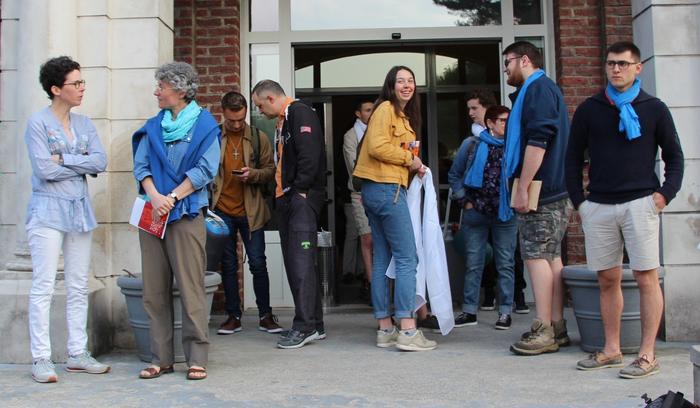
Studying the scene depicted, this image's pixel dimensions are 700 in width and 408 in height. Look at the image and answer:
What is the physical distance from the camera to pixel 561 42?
753 centimetres

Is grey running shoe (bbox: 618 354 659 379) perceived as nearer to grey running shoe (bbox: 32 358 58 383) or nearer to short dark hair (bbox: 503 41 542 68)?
short dark hair (bbox: 503 41 542 68)

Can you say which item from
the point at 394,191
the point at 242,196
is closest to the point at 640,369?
the point at 394,191

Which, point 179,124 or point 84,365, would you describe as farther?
point 84,365

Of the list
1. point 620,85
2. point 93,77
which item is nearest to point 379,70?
point 93,77

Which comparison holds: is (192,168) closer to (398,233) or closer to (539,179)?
(398,233)

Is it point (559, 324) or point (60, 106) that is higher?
point (60, 106)

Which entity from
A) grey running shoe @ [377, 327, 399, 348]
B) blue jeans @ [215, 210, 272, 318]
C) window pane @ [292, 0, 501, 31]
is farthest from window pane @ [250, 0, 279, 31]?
grey running shoe @ [377, 327, 399, 348]

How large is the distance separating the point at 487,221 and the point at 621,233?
6.30 feet

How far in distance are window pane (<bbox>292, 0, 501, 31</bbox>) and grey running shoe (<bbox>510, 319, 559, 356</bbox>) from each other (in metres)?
3.85

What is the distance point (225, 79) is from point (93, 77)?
1.96m

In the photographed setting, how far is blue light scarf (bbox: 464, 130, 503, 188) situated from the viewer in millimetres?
6648

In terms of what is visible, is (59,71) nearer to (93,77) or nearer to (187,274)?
(93,77)

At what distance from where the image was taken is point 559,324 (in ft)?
18.4

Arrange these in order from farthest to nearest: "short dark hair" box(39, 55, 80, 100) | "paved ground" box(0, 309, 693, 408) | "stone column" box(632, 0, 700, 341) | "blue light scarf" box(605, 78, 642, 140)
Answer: "stone column" box(632, 0, 700, 341), "short dark hair" box(39, 55, 80, 100), "blue light scarf" box(605, 78, 642, 140), "paved ground" box(0, 309, 693, 408)
